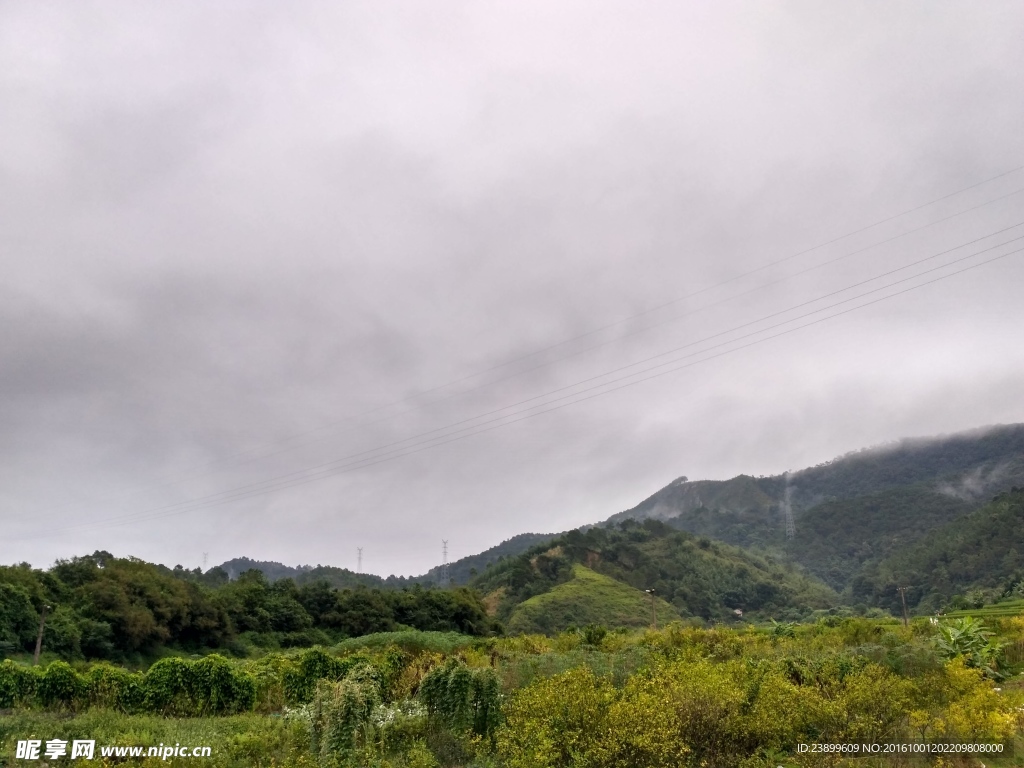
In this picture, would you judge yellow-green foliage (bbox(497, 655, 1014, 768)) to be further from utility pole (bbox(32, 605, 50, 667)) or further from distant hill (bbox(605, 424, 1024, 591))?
distant hill (bbox(605, 424, 1024, 591))

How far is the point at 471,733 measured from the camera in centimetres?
1036

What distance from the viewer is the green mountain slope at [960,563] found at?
71.8 meters

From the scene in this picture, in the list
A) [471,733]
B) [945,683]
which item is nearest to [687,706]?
[471,733]

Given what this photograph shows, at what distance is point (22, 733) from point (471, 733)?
299 inches

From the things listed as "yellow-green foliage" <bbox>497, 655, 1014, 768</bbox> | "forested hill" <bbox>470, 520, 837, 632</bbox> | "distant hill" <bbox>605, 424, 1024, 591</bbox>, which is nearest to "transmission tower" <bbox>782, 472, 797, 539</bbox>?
"distant hill" <bbox>605, 424, 1024, 591</bbox>

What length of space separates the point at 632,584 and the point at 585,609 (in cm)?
2039

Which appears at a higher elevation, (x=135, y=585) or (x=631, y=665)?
(x=135, y=585)

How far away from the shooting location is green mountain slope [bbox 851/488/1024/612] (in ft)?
236

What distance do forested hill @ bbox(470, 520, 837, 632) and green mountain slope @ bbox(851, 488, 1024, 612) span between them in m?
7.97

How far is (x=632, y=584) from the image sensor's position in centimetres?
8594

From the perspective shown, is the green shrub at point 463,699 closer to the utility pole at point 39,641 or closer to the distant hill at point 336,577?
the utility pole at point 39,641

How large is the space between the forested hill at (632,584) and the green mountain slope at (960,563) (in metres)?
7.97

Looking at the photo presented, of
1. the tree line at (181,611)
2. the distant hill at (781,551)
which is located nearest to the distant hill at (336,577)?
the distant hill at (781,551)

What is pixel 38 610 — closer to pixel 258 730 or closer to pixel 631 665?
pixel 258 730
